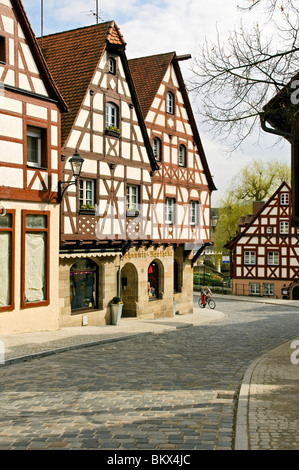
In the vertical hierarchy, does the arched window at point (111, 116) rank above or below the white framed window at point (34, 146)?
above

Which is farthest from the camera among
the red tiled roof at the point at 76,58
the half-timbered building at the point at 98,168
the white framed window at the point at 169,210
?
the white framed window at the point at 169,210

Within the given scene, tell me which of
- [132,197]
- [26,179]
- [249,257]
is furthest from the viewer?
[249,257]

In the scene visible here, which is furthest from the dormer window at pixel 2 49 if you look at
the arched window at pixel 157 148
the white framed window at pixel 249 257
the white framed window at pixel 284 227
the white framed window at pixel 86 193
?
the white framed window at pixel 249 257

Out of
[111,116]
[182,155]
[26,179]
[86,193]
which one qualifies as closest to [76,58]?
[111,116]

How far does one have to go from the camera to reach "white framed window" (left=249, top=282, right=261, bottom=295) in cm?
5206

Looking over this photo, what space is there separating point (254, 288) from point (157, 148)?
28.2 meters

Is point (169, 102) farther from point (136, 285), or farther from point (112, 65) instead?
point (136, 285)

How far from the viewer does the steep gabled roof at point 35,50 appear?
16747 mm

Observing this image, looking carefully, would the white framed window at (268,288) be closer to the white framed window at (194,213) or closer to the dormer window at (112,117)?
the white framed window at (194,213)

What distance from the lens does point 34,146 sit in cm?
1792

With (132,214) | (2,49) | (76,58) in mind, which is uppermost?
(76,58)

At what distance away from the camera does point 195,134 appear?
30.4m

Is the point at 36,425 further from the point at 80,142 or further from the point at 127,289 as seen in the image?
the point at 127,289
